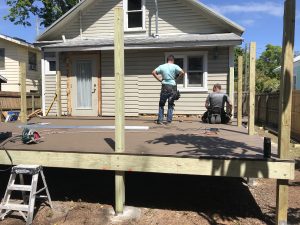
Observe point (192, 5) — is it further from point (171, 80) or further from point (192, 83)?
point (171, 80)

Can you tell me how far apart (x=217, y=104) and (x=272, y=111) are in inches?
335

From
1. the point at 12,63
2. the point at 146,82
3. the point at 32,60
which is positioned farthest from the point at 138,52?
the point at 32,60

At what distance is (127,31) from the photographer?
1374 cm

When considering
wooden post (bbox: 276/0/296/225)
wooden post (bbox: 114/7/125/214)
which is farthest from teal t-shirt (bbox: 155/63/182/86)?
wooden post (bbox: 276/0/296/225)

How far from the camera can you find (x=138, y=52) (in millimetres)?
13297

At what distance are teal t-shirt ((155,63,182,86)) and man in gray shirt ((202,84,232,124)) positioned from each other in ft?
4.53

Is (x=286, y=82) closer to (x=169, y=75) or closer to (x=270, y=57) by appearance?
(x=169, y=75)

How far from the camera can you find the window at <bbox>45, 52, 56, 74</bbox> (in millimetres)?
14352

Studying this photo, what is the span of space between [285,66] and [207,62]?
7.99 meters

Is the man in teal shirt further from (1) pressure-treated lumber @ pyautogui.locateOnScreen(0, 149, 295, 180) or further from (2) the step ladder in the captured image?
(2) the step ladder

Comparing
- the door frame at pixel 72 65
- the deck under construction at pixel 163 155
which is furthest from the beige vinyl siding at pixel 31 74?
the deck under construction at pixel 163 155

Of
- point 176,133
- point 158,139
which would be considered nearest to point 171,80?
point 176,133

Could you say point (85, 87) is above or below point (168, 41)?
below

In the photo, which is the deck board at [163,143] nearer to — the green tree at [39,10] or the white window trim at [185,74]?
the white window trim at [185,74]
